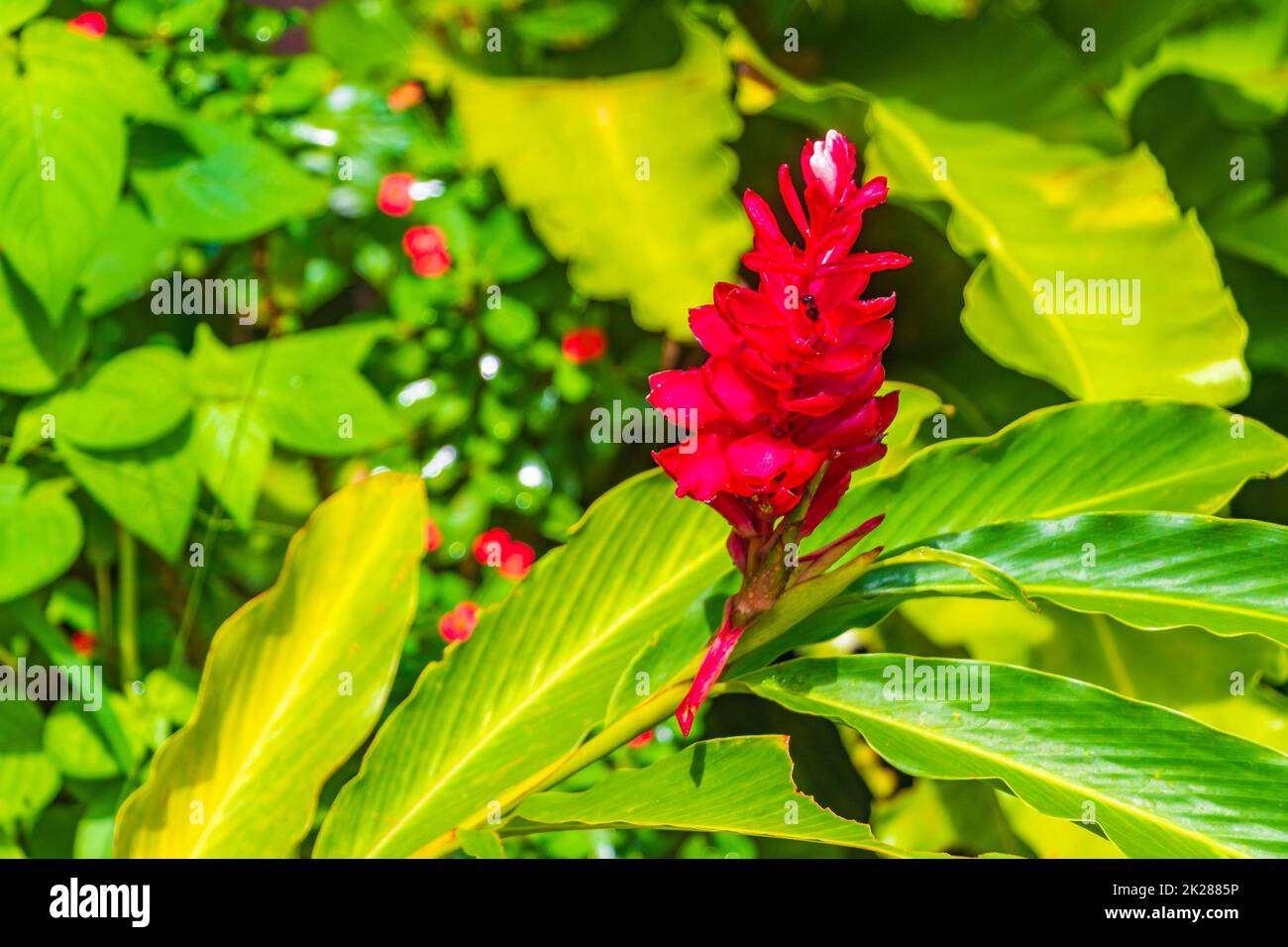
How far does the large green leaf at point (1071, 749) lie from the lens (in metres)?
0.68

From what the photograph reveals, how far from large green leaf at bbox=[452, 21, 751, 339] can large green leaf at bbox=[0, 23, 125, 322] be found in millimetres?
393

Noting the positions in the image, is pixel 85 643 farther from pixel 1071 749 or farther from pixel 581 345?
pixel 1071 749

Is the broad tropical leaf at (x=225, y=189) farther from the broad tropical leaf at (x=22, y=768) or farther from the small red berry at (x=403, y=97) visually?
the broad tropical leaf at (x=22, y=768)

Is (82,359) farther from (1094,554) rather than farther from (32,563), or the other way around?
(1094,554)

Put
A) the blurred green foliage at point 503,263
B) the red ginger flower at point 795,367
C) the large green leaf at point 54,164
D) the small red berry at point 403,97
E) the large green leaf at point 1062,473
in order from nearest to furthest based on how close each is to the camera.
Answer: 1. the red ginger flower at point 795,367
2. the large green leaf at point 1062,473
3. the large green leaf at point 54,164
4. the blurred green foliage at point 503,263
5. the small red berry at point 403,97

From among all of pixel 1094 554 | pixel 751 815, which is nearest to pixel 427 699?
pixel 751 815

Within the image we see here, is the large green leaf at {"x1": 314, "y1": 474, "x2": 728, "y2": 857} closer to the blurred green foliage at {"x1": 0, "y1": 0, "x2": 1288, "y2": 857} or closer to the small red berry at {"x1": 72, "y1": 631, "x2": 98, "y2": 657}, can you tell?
the blurred green foliage at {"x1": 0, "y1": 0, "x2": 1288, "y2": 857}

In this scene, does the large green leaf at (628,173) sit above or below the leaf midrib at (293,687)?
above

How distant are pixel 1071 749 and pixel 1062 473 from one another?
23 centimetres

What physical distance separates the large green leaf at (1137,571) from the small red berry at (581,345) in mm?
666

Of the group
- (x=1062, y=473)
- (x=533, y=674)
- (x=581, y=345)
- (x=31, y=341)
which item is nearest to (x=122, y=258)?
(x=31, y=341)

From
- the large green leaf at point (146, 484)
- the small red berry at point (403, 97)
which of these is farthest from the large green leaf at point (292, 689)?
the small red berry at point (403, 97)
